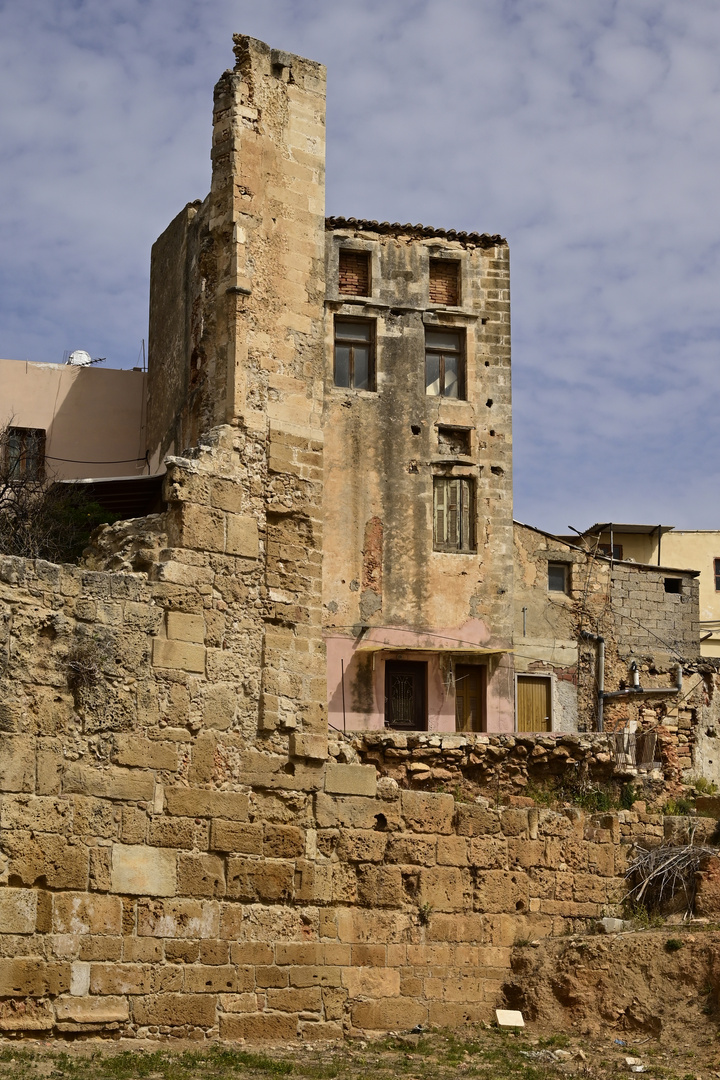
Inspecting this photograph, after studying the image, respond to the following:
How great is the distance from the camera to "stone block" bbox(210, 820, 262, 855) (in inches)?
444

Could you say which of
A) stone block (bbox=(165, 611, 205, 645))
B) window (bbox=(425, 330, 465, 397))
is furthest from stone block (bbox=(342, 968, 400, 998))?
window (bbox=(425, 330, 465, 397))

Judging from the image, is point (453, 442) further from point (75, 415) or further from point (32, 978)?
point (32, 978)

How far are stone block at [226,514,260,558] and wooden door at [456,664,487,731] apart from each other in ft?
40.5

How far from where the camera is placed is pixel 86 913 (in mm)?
10391

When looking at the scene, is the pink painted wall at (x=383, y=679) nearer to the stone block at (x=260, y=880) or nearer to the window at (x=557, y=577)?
the window at (x=557, y=577)

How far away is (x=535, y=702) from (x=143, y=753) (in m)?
14.9

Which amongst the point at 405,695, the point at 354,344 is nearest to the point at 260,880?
the point at 405,695

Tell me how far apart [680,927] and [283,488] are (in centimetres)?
534

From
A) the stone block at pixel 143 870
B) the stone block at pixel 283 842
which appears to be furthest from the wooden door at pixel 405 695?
the stone block at pixel 143 870

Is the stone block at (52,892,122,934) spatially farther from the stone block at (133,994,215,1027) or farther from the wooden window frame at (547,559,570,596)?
the wooden window frame at (547,559,570,596)

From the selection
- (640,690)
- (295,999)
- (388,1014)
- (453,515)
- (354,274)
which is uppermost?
(354,274)

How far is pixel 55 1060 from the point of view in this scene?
31.9ft

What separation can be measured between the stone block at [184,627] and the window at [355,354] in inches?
527

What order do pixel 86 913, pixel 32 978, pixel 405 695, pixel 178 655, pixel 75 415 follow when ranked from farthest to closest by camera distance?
pixel 75 415, pixel 405 695, pixel 178 655, pixel 86 913, pixel 32 978
